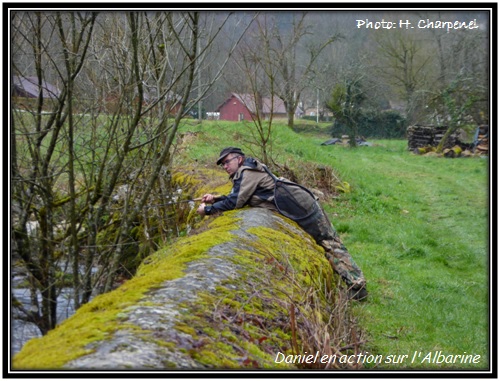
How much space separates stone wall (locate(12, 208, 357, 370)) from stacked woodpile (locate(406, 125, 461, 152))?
2054 centimetres

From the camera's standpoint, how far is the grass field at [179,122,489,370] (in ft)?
21.1

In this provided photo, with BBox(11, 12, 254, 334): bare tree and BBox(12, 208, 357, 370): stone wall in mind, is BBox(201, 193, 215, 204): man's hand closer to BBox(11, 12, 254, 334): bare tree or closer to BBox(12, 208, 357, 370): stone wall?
BBox(11, 12, 254, 334): bare tree

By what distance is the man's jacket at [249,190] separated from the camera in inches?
273

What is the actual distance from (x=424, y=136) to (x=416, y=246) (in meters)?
15.6

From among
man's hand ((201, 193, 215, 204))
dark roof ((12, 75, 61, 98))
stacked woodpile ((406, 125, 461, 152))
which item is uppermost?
stacked woodpile ((406, 125, 461, 152))

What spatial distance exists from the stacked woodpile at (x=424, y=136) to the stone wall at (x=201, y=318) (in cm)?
2054

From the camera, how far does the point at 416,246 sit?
36.7 feet

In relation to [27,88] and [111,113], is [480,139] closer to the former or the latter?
[111,113]

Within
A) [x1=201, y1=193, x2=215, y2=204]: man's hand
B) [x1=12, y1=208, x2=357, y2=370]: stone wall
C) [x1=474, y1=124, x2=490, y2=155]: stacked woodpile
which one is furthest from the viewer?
[x1=474, y1=124, x2=490, y2=155]: stacked woodpile

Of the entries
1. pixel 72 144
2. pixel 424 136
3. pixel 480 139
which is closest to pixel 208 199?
pixel 72 144

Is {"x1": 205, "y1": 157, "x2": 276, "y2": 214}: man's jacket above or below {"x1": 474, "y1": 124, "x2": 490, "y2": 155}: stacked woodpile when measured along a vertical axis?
below

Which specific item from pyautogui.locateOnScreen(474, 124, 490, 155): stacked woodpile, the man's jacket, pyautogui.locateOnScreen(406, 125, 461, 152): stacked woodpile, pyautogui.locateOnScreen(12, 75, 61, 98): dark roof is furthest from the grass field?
pyautogui.locateOnScreen(12, 75, 61, 98): dark roof

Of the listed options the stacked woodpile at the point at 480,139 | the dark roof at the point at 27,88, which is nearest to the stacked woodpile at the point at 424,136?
the stacked woodpile at the point at 480,139

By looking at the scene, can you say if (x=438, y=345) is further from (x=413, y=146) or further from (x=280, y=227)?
(x=413, y=146)
